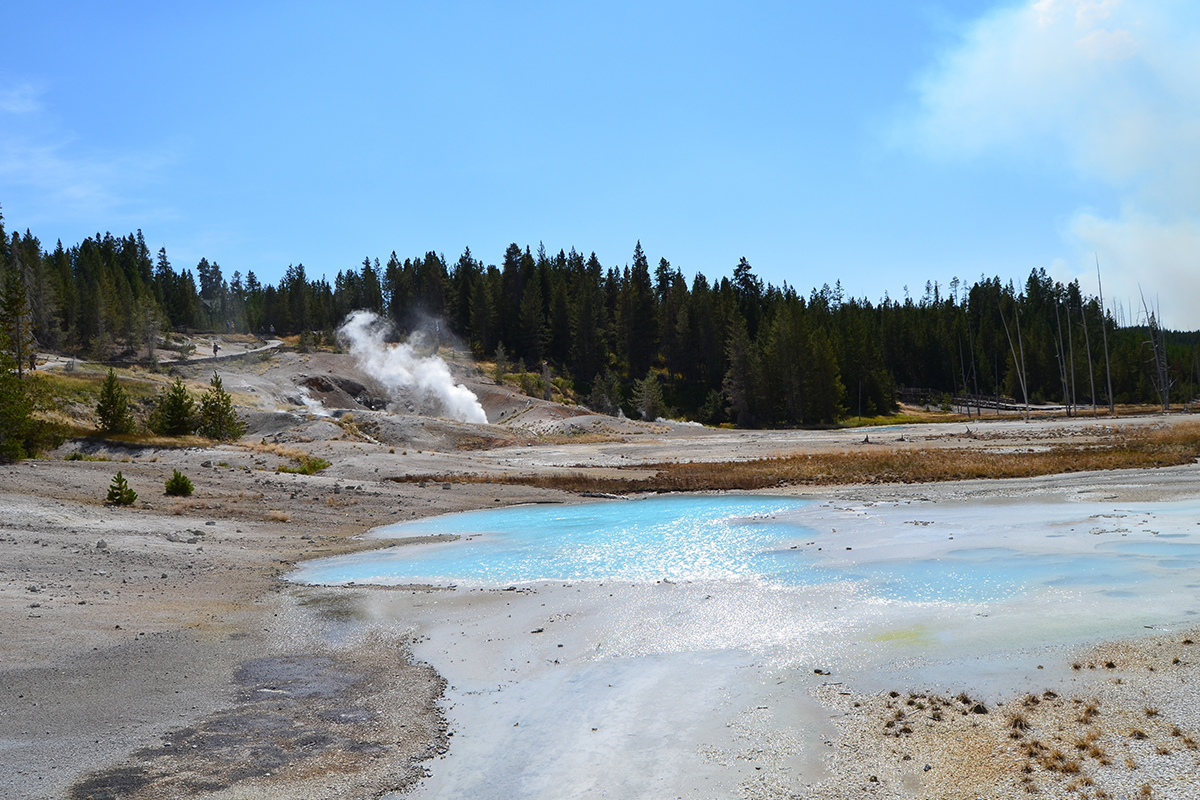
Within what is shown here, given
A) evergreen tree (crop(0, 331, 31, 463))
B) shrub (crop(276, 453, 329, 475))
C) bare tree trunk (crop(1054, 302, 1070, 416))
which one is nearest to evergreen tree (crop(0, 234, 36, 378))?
evergreen tree (crop(0, 331, 31, 463))

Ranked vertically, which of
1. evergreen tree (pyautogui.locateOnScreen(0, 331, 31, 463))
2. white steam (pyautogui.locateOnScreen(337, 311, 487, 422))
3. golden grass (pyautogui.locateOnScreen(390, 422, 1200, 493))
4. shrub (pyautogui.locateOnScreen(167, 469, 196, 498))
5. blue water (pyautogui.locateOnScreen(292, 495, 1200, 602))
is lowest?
blue water (pyautogui.locateOnScreen(292, 495, 1200, 602))

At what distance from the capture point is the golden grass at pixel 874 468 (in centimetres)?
3512

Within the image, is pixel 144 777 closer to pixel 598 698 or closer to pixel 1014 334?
pixel 598 698

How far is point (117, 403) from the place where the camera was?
4019 cm

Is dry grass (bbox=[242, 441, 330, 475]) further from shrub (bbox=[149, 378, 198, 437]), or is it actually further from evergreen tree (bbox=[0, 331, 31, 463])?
evergreen tree (bbox=[0, 331, 31, 463])

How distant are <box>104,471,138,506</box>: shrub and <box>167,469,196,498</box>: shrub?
2.66m

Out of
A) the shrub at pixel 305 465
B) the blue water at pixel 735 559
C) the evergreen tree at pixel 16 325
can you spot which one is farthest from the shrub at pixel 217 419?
the blue water at pixel 735 559

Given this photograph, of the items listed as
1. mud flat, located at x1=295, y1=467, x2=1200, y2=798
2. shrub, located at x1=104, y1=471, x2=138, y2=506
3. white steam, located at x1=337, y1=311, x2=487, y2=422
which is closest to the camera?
mud flat, located at x1=295, y1=467, x2=1200, y2=798

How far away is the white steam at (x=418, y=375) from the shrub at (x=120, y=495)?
52524mm

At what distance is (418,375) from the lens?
285 feet

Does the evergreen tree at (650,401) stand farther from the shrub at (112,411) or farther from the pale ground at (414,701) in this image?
the pale ground at (414,701)

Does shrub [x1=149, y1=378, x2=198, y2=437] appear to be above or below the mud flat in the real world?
above

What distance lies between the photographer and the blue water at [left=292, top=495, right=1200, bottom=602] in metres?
14.9

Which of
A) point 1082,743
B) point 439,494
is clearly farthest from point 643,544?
point 1082,743
